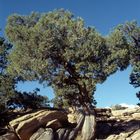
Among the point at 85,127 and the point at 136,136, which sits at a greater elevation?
the point at 85,127

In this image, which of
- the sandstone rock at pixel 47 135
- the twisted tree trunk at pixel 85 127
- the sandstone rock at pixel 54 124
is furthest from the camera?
the sandstone rock at pixel 54 124

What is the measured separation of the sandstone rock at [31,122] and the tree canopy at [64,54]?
13.2 ft

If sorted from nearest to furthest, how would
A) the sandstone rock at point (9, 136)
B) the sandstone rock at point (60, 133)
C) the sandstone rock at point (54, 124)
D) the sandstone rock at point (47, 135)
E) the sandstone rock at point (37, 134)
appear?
1. the sandstone rock at point (9, 136)
2. the sandstone rock at point (47, 135)
3. the sandstone rock at point (37, 134)
4. the sandstone rock at point (60, 133)
5. the sandstone rock at point (54, 124)

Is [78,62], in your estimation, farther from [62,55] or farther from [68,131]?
[68,131]

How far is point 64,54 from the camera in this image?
36969mm

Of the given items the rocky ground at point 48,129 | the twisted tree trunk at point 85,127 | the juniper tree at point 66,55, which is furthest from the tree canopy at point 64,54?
the rocky ground at point 48,129

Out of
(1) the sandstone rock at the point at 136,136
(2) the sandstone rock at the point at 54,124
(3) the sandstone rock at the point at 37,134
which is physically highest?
(2) the sandstone rock at the point at 54,124

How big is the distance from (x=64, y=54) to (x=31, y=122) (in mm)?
8019

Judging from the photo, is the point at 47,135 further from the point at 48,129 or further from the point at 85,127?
the point at 85,127

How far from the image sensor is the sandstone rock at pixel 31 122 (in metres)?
33.8

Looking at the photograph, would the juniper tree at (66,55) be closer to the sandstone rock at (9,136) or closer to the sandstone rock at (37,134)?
the sandstone rock at (37,134)

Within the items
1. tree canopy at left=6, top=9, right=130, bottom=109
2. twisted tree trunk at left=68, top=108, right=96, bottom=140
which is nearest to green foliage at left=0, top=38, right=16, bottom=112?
tree canopy at left=6, top=9, right=130, bottom=109

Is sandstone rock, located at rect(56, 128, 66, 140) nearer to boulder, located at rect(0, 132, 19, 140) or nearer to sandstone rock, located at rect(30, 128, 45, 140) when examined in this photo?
sandstone rock, located at rect(30, 128, 45, 140)

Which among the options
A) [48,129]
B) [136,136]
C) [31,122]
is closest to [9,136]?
[31,122]
